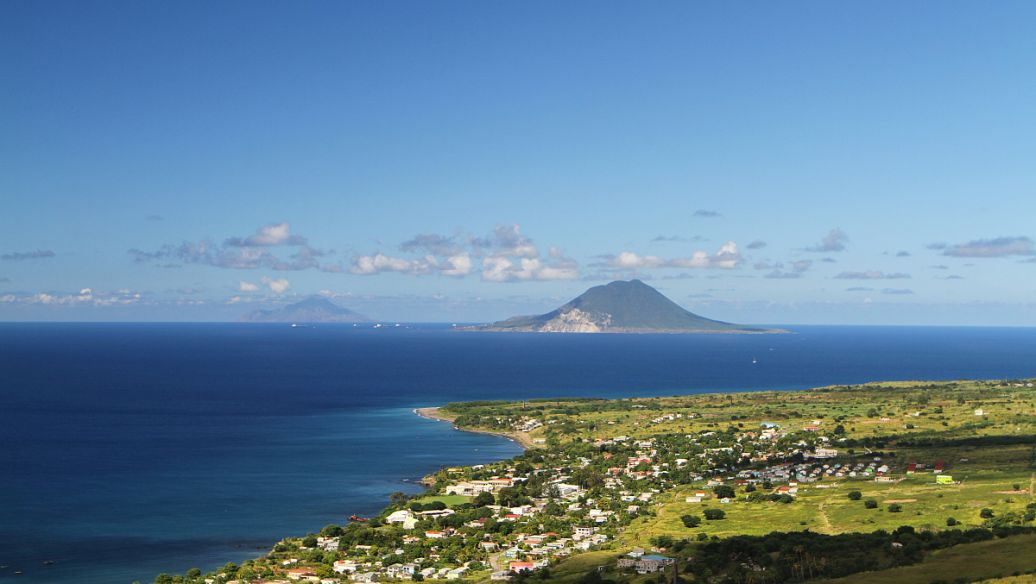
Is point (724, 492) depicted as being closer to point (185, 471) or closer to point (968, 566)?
point (968, 566)

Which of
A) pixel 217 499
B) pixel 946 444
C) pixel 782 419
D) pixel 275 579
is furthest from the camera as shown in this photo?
pixel 782 419

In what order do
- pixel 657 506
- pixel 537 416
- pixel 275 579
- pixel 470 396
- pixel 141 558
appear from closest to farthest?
pixel 275 579
pixel 141 558
pixel 657 506
pixel 537 416
pixel 470 396

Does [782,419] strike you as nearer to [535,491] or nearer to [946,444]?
[946,444]

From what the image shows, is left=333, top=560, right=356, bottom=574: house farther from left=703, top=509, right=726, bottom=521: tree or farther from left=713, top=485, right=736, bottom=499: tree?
left=713, top=485, right=736, bottom=499: tree

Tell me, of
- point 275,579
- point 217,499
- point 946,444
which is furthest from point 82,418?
point 946,444

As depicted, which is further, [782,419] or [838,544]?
[782,419]

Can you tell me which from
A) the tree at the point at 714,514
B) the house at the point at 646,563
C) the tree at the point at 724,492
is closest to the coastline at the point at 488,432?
the tree at the point at 724,492
